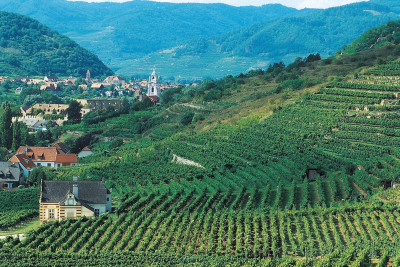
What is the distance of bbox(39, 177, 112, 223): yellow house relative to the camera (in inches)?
2105

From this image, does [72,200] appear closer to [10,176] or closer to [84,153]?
[10,176]

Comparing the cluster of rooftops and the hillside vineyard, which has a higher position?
the hillside vineyard

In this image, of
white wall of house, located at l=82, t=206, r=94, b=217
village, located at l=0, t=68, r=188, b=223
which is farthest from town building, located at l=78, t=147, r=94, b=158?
white wall of house, located at l=82, t=206, r=94, b=217

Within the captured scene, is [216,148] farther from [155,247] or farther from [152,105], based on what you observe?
[152,105]

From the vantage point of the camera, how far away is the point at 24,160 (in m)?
75.1

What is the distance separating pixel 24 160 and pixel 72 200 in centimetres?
2318

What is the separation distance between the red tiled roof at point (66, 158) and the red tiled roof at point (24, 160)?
11.4 feet

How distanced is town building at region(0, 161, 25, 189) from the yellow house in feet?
43.9

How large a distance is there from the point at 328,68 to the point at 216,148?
107 ft

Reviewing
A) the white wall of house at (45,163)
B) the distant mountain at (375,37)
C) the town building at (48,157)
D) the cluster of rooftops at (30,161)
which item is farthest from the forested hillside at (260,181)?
the distant mountain at (375,37)

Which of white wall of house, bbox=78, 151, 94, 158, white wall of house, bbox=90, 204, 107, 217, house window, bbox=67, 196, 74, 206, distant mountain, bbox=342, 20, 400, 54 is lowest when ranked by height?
white wall of house, bbox=78, 151, 94, 158

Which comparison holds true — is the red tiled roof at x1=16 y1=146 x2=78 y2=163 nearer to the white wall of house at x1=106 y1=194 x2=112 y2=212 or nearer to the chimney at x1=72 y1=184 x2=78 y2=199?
the white wall of house at x1=106 y1=194 x2=112 y2=212

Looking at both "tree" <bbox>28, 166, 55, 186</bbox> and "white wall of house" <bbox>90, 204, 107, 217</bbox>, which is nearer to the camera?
"white wall of house" <bbox>90, 204, 107, 217</bbox>

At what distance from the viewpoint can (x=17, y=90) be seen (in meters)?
161
